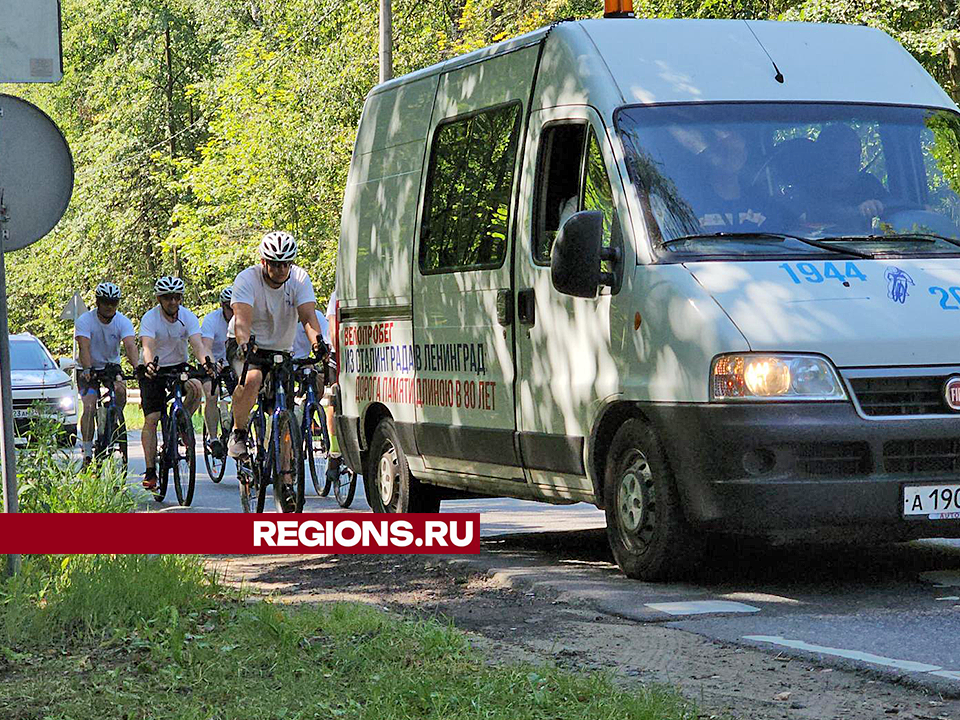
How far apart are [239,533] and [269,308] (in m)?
1.47

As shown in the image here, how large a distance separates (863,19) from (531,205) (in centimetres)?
1474

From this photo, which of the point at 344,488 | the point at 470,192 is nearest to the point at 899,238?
the point at 470,192

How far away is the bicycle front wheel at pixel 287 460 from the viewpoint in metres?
11.6

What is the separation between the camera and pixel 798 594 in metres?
8.09

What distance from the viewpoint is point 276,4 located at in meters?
39.9

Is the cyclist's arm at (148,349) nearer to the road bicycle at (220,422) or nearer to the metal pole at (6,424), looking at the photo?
the road bicycle at (220,422)

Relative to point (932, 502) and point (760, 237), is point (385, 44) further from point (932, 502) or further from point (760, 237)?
point (932, 502)

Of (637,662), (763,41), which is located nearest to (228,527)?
(763,41)

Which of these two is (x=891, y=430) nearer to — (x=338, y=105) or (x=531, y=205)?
(x=531, y=205)

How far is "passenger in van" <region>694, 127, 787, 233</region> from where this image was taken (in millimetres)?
8375

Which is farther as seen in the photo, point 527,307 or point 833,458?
point 527,307

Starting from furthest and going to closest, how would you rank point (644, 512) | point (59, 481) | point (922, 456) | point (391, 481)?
point (391, 481) → point (59, 481) → point (644, 512) → point (922, 456)

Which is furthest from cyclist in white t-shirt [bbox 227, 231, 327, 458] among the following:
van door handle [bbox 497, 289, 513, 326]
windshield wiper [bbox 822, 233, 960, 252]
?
windshield wiper [bbox 822, 233, 960, 252]

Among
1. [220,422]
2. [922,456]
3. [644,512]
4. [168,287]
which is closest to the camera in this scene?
[922,456]
